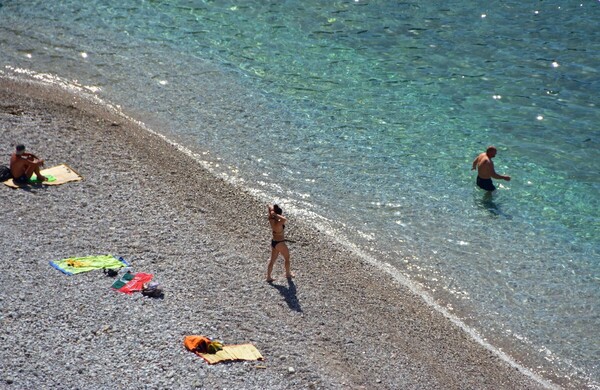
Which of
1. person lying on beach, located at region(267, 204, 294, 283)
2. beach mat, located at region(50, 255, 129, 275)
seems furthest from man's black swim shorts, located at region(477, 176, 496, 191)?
beach mat, located at region(50, 255, 129, 275)

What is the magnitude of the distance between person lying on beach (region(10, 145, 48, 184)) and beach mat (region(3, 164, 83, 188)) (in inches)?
4.8

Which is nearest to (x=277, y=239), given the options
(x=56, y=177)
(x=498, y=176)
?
(x=56, y=177)

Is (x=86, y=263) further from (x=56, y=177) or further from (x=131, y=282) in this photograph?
(x=56, y=177)

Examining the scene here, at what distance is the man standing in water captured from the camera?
1961 cm

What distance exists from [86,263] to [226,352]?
11.0ft

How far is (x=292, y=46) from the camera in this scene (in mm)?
26531

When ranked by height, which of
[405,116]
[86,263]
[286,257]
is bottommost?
[86,263]

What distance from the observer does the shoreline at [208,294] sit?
12.2m

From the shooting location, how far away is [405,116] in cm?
2298

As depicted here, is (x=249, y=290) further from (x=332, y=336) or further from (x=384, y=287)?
(x=384, y=287)

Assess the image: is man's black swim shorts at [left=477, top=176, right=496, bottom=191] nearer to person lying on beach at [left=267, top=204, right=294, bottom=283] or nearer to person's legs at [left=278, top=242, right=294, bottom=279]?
person's legs at [left=278, top=242, right=294, bottom=279]

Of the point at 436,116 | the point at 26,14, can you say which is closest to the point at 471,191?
the point at 436,116

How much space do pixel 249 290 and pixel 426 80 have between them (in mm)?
12776

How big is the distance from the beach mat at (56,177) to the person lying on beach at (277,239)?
5.09 m
